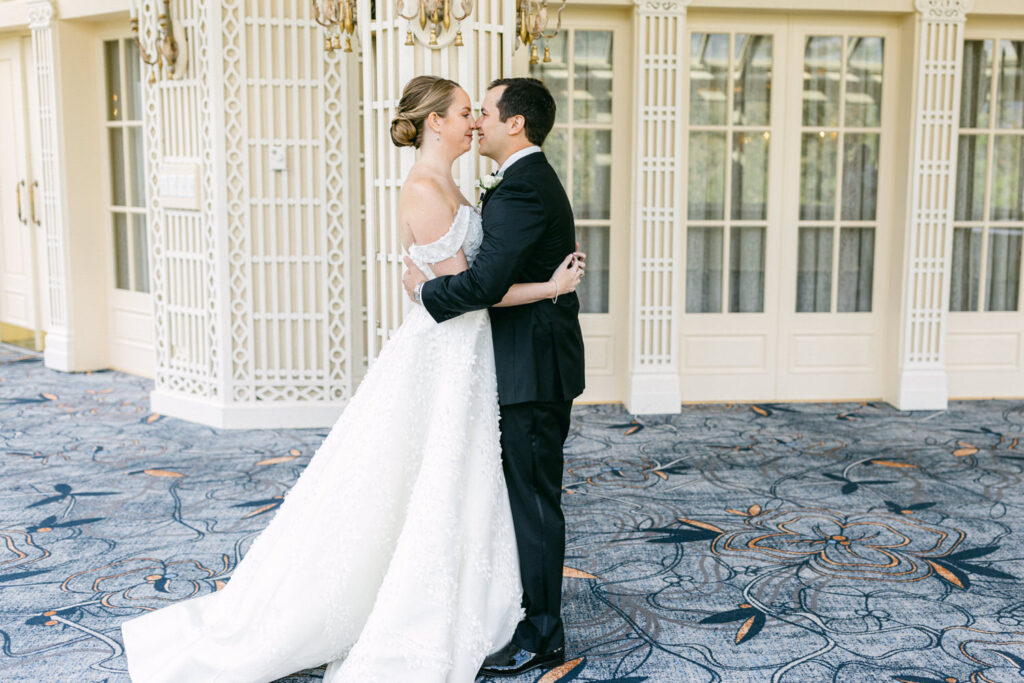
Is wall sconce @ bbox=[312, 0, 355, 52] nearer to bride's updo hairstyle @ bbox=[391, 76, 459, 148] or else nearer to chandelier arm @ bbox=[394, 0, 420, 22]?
chandelier arm @ bbox=[394, 0, 420, 22]

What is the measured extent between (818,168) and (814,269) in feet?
2.22

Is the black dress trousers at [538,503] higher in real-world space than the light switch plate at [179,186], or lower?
lower

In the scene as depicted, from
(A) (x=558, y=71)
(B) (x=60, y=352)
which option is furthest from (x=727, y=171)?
(B) (x=60, y=352)

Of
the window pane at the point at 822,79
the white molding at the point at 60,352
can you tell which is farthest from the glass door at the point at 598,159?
the white molding at the point at 60,352

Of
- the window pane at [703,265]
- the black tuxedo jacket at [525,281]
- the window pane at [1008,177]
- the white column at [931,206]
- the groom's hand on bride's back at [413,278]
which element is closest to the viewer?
the black tuxedo jacket at [525,281]

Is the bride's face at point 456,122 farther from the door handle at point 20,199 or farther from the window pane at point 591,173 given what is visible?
the door handle at point 20,199

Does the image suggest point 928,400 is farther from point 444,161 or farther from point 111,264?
point 111,264

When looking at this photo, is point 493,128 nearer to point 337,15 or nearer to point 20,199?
point 337,15

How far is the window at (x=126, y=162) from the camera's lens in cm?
698

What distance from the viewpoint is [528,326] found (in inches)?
112

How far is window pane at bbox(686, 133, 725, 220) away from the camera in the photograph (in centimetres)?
652

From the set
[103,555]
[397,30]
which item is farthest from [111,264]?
[397,30]

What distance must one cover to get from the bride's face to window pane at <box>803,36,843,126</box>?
4303 millimetres

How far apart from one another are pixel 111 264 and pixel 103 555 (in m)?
4.07
